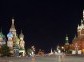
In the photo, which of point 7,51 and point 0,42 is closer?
point 7,51

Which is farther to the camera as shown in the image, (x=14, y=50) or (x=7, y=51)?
(x=14, y=50)

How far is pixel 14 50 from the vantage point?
655 feet

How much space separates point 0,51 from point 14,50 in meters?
43.8

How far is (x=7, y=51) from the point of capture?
151875 mm

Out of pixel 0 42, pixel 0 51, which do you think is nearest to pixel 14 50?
pixel 0 42

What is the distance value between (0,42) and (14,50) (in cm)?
990

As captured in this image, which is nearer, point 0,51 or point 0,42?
point 0,51

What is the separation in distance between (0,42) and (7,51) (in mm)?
47226

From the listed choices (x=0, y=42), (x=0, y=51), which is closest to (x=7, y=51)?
(x=0, y=51)

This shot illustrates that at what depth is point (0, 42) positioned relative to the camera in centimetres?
19812

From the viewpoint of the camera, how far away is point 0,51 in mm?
156000

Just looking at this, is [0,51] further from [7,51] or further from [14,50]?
[14,50]

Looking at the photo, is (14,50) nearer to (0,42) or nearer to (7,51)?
(0,42)
